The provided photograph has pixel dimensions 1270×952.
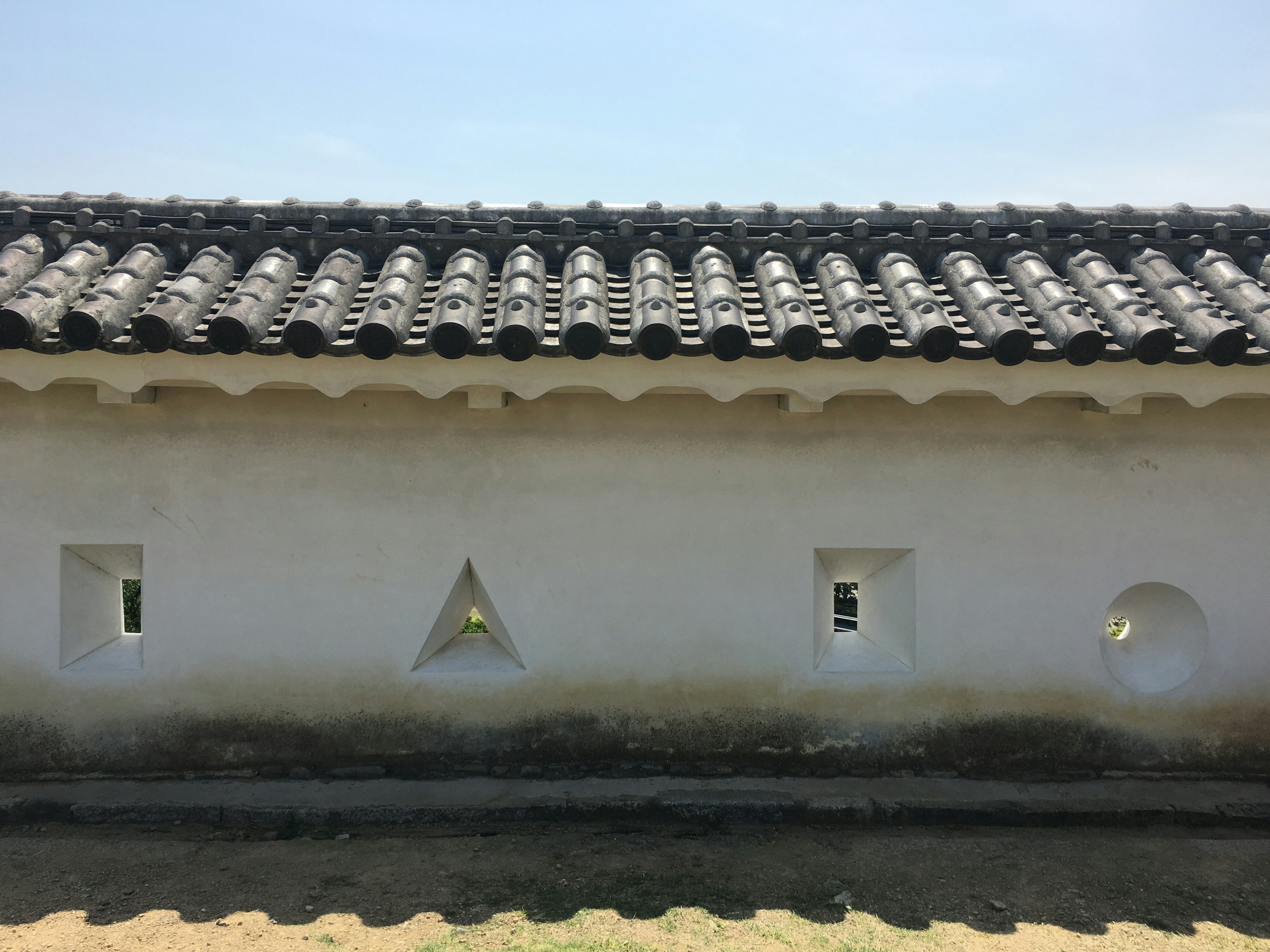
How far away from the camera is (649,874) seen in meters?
3.83

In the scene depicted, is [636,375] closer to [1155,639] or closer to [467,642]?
[467,642]

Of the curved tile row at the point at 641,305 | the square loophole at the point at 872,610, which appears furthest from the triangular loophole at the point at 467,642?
the square loophole at the point at 872,610

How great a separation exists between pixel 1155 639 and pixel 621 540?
11.0 feet

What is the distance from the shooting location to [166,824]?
421cm

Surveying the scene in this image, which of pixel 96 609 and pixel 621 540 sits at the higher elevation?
pixel 621 540

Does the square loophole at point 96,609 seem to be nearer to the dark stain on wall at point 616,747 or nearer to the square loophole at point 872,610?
the dark stain on wall at point 616,747

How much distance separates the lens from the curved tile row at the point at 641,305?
3656mm

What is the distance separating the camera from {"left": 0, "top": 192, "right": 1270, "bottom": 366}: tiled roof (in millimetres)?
3699

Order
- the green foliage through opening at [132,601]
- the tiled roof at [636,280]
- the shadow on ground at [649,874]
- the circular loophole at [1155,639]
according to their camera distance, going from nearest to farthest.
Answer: the shadow on ground at [649,874] → the tiled roof at [636,280] → the circular loophole at [1155,639] → the green foliage through opening at [132,601]

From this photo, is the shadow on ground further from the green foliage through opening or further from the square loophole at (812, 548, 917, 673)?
the green foliage through opening

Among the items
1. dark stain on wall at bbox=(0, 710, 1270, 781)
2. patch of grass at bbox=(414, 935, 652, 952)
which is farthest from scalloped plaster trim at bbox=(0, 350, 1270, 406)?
patch of grass at bbox=(414, 935, 652, 952)

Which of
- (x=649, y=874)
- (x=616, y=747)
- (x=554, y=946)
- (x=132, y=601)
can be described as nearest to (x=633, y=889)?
(x=649, y=874)

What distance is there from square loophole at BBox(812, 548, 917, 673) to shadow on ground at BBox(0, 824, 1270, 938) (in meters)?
0.94

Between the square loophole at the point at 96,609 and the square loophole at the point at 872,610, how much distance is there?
3.95 meters
